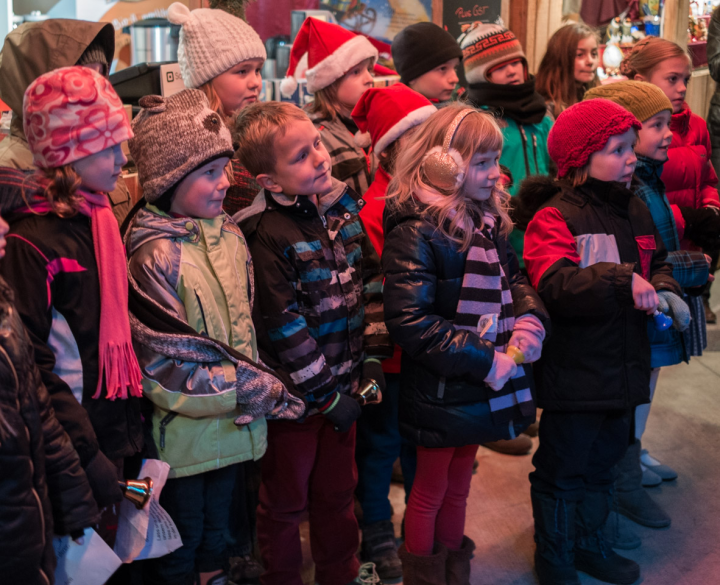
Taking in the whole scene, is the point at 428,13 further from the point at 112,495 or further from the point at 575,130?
the point at 112,495

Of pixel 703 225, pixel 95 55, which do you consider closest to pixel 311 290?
pixel 95 55

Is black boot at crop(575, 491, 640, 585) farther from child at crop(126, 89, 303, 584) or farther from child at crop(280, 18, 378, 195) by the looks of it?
child at crop(280, 18, 378, 195)

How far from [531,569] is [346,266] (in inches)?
49.0

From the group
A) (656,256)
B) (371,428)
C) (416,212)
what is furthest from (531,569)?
(416,212)

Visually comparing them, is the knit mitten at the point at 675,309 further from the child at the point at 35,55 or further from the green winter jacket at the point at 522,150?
the child at the point at 35,55

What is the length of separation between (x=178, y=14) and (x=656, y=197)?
1.83 m

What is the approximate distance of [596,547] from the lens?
8.22 ft

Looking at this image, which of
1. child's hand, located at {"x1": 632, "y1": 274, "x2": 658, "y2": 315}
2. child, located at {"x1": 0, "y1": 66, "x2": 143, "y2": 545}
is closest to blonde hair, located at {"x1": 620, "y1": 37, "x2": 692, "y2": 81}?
child's hand, located at {"x1": 632, "y1": 274, "x2": 658, "y2": 315}

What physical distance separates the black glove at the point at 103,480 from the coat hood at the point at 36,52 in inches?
41.9

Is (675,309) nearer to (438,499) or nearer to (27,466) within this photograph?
(438,499)

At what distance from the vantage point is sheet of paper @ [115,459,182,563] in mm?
1793

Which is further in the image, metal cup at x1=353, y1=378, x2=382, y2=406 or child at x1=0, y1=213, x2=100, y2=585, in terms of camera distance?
metal cup at x1=353, y1=378, x2=382, y2=406

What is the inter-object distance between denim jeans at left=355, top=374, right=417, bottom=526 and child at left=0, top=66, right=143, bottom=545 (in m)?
1.04

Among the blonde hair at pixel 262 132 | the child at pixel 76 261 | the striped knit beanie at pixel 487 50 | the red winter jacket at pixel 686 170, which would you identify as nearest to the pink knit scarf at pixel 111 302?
the child at pixel 76 261
